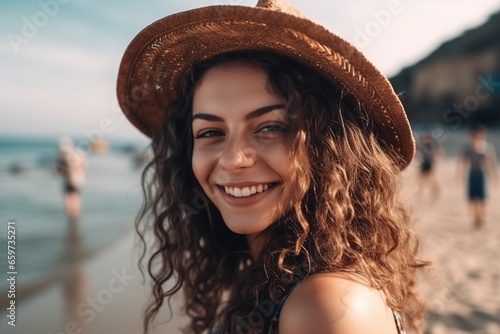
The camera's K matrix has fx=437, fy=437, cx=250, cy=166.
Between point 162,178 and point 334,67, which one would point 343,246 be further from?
point 162,178

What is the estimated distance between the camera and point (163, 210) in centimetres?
228

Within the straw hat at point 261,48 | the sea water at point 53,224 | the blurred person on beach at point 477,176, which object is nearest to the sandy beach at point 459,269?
the blurred person on beach at point 477,176

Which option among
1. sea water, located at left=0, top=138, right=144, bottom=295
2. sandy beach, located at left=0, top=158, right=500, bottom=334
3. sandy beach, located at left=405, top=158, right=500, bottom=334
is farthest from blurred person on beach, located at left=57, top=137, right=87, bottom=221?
sandy beach, located at left=405, top=158, right=500, bottom=334

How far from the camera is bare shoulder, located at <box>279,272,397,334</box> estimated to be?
43.6 inches

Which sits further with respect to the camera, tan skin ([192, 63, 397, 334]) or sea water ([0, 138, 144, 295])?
sea water ([0, 138, 144, 295])

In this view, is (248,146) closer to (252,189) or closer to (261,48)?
(252,189)

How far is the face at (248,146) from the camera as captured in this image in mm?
1574

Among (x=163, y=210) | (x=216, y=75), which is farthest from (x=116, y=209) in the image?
(x=216, y=75)

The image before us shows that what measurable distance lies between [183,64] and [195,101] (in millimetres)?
228

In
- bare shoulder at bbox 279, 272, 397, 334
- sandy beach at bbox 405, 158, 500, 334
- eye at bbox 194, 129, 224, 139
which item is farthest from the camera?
sandy beach at bbox 405, 158, 500, 334

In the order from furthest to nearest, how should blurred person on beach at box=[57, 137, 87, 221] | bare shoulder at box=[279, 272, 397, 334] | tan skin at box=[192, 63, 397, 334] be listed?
1. blurred person on beach at box=[57, 137, 87, 221]
2. tan skin at box=[192, 63, 397, 334]
3. bare shoulder at box=[279, 272, 397, 334]

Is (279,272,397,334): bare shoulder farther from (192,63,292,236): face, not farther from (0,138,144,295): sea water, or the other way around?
(0,138,144,295): sea water

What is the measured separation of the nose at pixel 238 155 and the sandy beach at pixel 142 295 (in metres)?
0.98

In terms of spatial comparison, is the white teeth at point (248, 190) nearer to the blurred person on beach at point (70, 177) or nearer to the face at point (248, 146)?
the face at point (248, 146)
